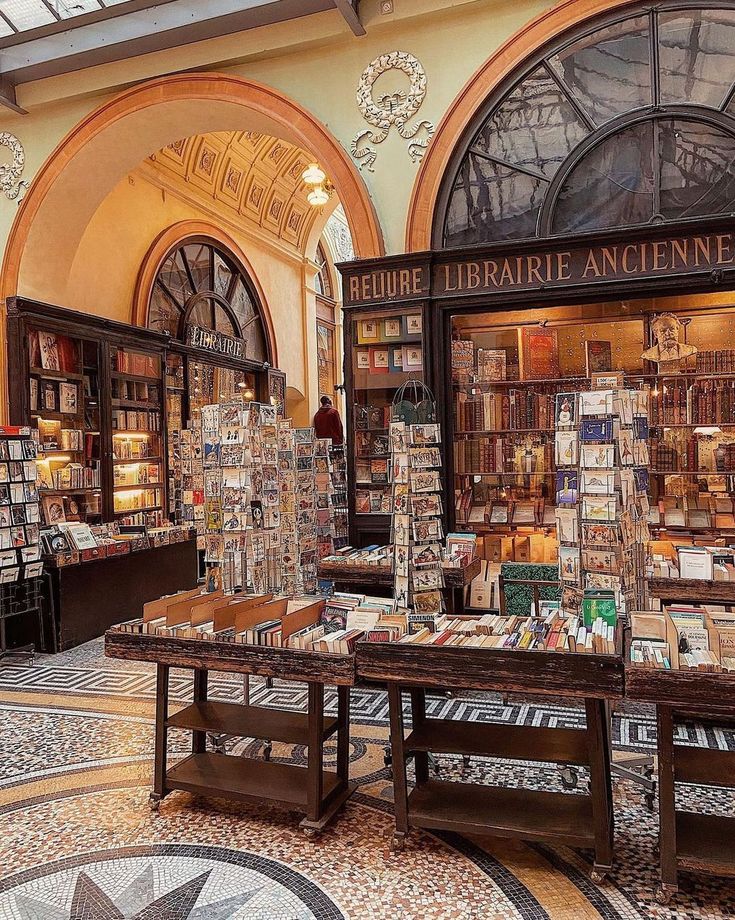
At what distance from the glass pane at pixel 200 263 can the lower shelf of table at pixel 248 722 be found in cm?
842

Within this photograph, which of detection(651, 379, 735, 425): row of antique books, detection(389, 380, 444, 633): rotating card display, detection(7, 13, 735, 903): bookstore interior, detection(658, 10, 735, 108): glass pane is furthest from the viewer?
detection(651, 379, 735, 425): row of antique books

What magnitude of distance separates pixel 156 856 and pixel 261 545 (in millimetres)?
3309

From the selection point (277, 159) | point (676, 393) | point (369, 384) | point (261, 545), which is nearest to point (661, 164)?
point (676, 393)

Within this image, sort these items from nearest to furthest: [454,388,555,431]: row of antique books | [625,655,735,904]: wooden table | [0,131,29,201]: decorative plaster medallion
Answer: [625,655,735,904]: wooden table < [454,388,555,431]: row of antique books < [0,131,29,201]: decorative plaster medallion

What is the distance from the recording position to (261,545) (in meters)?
6.35

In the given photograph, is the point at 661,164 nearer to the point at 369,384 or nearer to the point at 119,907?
the point at 369,384

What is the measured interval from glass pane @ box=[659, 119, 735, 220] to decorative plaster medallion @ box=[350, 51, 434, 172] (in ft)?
6.73

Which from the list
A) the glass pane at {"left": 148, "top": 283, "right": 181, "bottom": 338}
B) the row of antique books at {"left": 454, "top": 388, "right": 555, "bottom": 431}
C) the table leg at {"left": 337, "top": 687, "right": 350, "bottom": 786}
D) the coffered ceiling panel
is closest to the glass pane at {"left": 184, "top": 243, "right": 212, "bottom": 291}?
the coffered ceiling panel

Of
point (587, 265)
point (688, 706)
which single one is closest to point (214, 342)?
point (587, 265)

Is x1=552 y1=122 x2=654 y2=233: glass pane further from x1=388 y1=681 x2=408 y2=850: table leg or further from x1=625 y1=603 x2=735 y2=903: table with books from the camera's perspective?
x1=388 y1=681 x2=408 y2=850: table leg

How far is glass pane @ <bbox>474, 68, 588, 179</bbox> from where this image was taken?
6285 millimetres

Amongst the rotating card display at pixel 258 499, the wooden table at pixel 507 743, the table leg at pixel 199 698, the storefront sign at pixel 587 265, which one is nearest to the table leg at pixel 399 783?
the wooden table at pixel 507 743

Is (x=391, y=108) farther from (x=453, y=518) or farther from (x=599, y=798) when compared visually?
(x=599, y=798)

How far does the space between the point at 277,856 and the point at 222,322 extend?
9.62m
